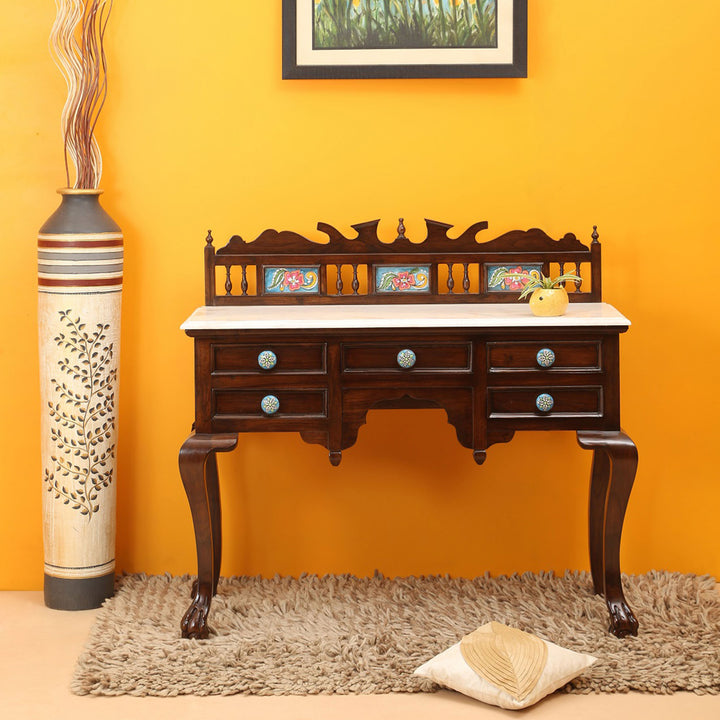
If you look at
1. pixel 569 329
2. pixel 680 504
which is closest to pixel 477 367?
pixel 569 329

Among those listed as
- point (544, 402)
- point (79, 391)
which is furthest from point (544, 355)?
point (79, 391)

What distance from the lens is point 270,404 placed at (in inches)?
105

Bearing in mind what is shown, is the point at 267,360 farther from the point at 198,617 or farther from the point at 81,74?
the point at 81,74

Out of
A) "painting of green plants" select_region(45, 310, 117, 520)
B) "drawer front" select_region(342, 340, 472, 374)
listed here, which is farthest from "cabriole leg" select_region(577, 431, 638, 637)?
"painting of green plants" select_region(45, 310, 117, 520)

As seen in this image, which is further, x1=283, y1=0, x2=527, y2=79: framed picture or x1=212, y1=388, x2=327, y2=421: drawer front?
x1=283, y1=0, x2=527, y2=79: framed picture

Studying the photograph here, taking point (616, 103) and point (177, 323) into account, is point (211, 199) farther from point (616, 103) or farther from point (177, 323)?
point (616, 103)

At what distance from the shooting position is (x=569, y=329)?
2.67m

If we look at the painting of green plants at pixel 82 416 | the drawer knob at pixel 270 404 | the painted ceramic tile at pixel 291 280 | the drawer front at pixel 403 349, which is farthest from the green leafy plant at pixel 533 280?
the painting of green plants at pixel 82 416

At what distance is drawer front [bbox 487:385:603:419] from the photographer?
2.69 metres

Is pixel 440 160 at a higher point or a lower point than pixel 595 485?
higher

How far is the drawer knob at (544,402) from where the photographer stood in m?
2.68

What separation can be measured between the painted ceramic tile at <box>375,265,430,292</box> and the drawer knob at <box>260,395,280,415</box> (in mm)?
577

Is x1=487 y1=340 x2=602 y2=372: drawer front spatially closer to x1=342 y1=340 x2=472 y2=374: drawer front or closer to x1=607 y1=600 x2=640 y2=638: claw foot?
x1=342 y1=340 x2=472 y2=374: drawer front

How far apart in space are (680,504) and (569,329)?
0.93 m
